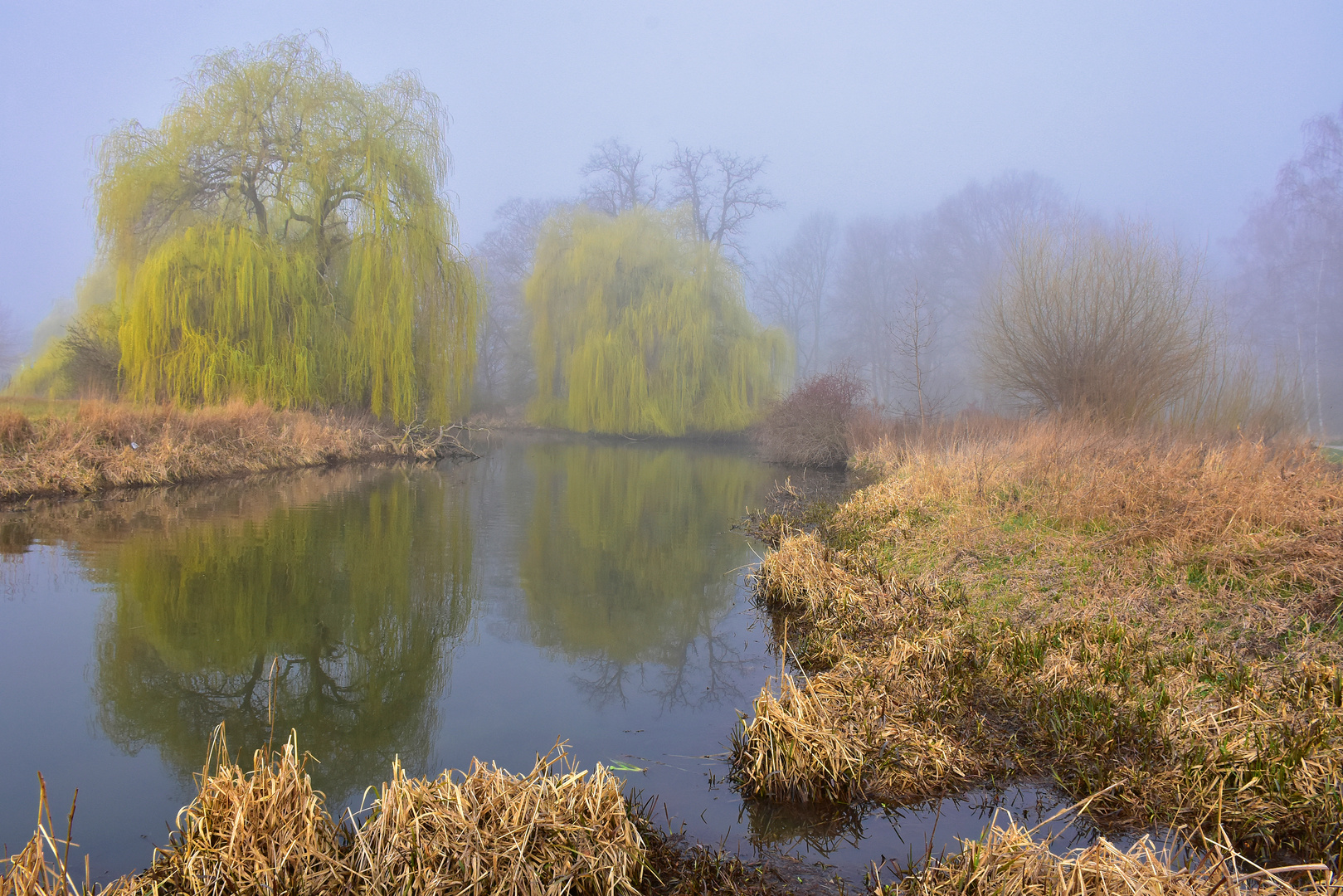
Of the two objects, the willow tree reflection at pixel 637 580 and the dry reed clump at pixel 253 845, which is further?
the willow tree reflection at pixel 637 580

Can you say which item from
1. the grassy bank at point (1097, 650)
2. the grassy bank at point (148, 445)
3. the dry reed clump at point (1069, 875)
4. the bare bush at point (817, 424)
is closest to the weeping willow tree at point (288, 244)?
the grassy bank at point (148, 445)

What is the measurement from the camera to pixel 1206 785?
330 cm

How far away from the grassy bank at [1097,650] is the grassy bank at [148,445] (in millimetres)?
9743

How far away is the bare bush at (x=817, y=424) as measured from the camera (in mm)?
19594

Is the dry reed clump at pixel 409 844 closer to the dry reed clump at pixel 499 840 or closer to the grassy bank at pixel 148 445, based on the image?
the dry reed clump at pixel 499 840

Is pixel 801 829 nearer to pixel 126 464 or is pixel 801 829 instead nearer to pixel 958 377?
pixel 126 464

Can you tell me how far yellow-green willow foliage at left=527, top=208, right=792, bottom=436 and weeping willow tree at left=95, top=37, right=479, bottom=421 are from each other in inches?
334

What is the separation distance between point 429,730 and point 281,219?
57.7 ft

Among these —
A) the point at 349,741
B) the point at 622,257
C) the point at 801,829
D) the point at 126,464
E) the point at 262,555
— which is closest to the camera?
the point at 801,829

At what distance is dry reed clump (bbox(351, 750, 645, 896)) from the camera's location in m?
2.51

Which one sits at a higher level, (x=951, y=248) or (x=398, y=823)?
(x=951, y=248)

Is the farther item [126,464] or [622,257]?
[622,257]

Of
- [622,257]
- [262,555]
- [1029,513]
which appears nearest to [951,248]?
[622,257]

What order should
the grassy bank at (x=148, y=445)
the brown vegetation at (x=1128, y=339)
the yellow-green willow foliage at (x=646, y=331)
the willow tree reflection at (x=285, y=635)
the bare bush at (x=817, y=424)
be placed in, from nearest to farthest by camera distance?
the willow tree reflection at (x=285, y=635) < the grassy bank at (x=148, y=445) < the brown vegetation at (x=1128, y=339) < the bare bush at (x=817, y=424) < the yellow-green willow foliage at (x=646, y=331)
